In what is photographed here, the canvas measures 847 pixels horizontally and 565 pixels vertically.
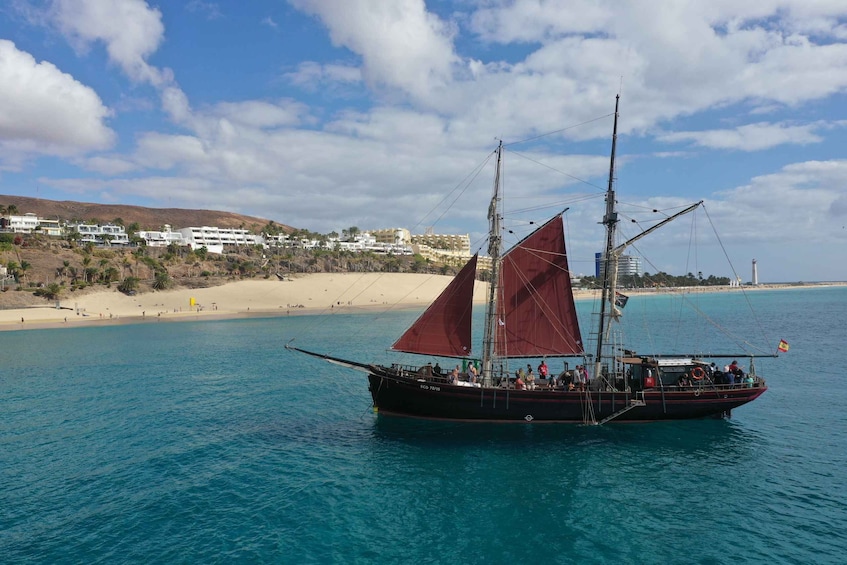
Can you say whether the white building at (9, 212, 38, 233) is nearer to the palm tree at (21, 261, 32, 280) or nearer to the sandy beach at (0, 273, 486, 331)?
the palm tree at (21, 261, 32, 280)

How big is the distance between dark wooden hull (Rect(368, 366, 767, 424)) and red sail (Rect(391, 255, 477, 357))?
2929mm

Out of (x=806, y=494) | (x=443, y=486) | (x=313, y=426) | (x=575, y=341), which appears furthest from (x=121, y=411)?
(x=806, y=494)

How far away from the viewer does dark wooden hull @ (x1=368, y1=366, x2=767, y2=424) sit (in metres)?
31.3

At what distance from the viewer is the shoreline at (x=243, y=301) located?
10675 centimetres

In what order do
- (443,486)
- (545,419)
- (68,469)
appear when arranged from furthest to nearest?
(545,419)
(68,469)
(443,486)

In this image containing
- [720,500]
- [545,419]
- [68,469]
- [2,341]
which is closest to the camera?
[720,500]

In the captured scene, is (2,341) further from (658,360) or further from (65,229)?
(65,229)

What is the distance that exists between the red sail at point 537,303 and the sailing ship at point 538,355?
2.8 inches

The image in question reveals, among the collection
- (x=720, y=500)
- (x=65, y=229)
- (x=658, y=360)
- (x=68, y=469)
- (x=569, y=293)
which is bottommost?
(x=68, y=469)

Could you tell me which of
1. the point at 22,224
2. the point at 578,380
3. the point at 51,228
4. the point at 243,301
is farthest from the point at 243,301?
the point at 578,380

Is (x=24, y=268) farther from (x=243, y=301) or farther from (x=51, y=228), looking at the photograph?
(x=51, y=228)

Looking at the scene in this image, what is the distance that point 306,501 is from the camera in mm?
21859

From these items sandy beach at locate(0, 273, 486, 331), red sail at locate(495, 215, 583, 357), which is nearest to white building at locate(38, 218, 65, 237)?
sandy beach at locate(0, 273, 486, 331)

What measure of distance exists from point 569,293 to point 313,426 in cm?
2002
